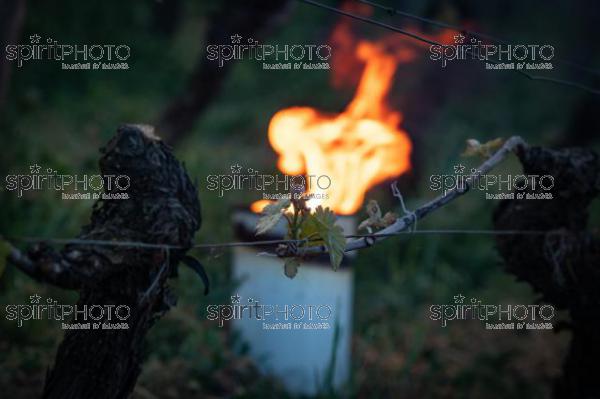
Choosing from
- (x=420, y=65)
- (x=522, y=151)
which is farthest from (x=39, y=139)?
(x=522, y=151)

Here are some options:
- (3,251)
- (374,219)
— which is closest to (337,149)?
(374,219)

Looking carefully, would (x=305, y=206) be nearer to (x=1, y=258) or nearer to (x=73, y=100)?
(x=1, y=258)

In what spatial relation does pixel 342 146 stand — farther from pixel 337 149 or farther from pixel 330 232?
pixel 330 232

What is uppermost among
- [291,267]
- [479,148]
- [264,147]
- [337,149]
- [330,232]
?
[264,147]

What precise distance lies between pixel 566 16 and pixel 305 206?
15.5 meters

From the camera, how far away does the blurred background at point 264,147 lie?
514cm

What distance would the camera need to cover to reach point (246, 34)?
729 cm

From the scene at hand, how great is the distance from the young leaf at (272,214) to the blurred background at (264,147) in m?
1.80

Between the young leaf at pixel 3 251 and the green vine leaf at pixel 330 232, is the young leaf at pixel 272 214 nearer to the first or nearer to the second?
the green vine leaf at pixel 330 232

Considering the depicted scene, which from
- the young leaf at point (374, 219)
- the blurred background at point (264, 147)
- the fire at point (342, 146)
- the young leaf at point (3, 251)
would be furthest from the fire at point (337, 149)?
the young leaf at point (3, 251)

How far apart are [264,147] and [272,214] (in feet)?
25.2

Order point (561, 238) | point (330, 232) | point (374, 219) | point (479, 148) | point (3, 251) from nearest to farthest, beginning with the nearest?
point (3, 251), point (330, 232), point (374, 219), point (479, 148), point (561, 238)

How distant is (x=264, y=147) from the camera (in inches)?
407

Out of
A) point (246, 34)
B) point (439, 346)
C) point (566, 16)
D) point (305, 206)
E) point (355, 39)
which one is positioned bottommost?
point (439, 346)
